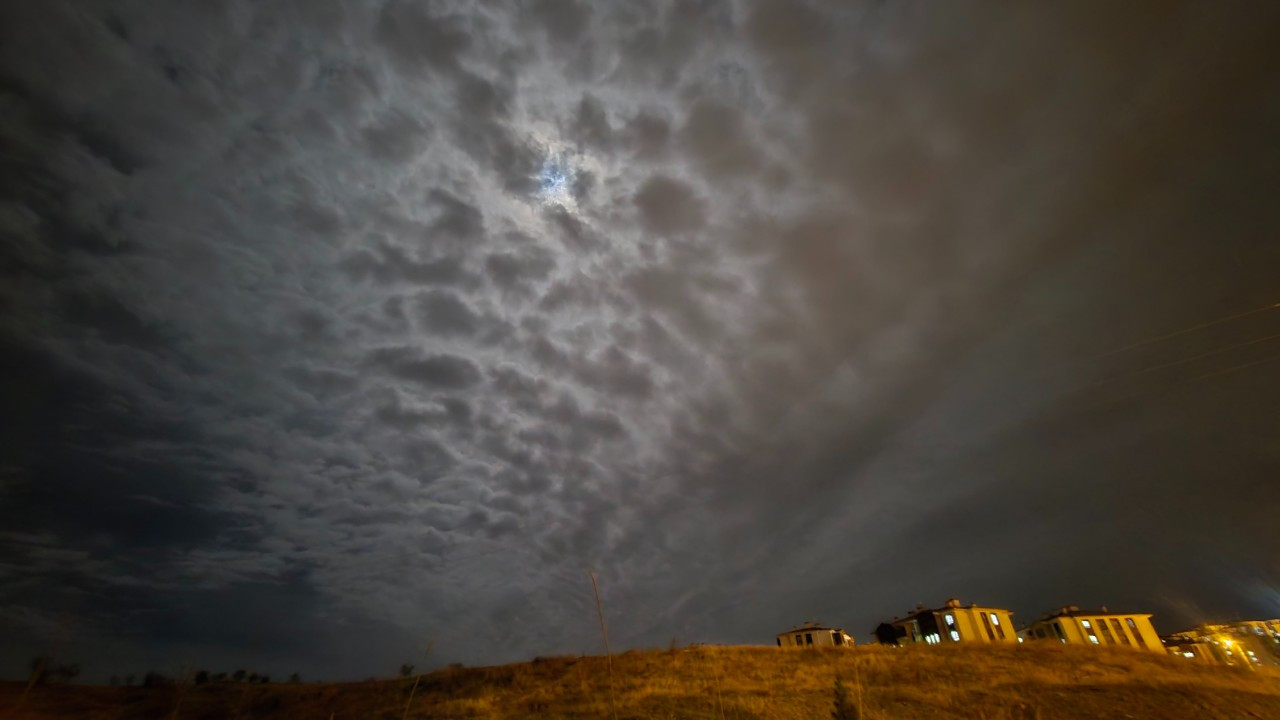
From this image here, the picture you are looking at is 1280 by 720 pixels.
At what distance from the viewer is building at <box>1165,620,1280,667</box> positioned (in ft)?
221

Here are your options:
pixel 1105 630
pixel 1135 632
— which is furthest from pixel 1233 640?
pixel 1105 630

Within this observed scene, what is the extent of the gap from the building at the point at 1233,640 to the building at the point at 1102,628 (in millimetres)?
6846

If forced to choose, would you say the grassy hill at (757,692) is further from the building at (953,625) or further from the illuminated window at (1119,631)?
the illuminated window at (1119,631)

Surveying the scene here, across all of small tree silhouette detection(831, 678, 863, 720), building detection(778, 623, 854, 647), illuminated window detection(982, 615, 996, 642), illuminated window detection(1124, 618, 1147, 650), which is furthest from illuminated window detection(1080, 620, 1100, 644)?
small tree silhouette detection(831, 678, 863, 720)

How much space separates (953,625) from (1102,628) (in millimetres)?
19295

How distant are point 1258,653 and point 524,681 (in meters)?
101

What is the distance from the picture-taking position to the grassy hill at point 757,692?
21078 millimetres

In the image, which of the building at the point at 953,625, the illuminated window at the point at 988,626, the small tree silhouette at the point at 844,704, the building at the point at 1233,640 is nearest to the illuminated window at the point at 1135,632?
the building at the point at 1233,640

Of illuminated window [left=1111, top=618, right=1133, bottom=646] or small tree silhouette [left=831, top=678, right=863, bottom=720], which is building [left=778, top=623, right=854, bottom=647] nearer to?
illuminated window [left=1111, top=618, right=1133, bottom=646]

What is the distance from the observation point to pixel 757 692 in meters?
23.4

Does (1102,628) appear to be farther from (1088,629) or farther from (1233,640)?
(1233,640)

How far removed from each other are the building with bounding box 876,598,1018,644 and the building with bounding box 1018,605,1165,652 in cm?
355

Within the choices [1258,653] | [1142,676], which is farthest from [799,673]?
[1258,653]

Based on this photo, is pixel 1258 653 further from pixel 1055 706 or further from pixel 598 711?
pixel 598 711
